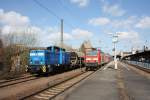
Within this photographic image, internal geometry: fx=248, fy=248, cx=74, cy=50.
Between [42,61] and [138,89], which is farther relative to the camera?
[42,61]

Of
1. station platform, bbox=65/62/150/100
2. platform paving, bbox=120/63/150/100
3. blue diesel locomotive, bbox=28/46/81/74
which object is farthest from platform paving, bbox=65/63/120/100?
blue diesel locomotive, bbox=28/46/81/74

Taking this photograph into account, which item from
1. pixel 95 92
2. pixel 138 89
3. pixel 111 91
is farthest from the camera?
pixel 138 89

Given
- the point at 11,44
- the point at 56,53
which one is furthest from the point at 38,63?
the point at 11,44

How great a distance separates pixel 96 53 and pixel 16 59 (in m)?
13.8

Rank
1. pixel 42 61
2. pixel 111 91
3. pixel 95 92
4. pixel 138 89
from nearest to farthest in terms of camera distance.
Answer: pixel 95 92, pixel 111 91, pixel 138 89, pixel 42 61

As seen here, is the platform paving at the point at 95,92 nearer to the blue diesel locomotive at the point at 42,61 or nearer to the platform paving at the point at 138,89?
the platform paving at the point at 138,89

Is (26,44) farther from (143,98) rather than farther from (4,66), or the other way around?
(143,98)

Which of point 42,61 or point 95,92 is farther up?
point 42,61

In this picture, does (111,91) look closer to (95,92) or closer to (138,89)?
(95,92)

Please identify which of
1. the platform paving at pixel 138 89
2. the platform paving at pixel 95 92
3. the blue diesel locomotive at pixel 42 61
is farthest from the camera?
the blue diesel locomotive at pixel 42 61

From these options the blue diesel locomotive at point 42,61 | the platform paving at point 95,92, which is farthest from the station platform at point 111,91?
the blue diesel locomotive at point 42,61

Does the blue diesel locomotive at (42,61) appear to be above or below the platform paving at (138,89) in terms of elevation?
above

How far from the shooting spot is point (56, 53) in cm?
3497

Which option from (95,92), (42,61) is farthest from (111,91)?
(42,61)
